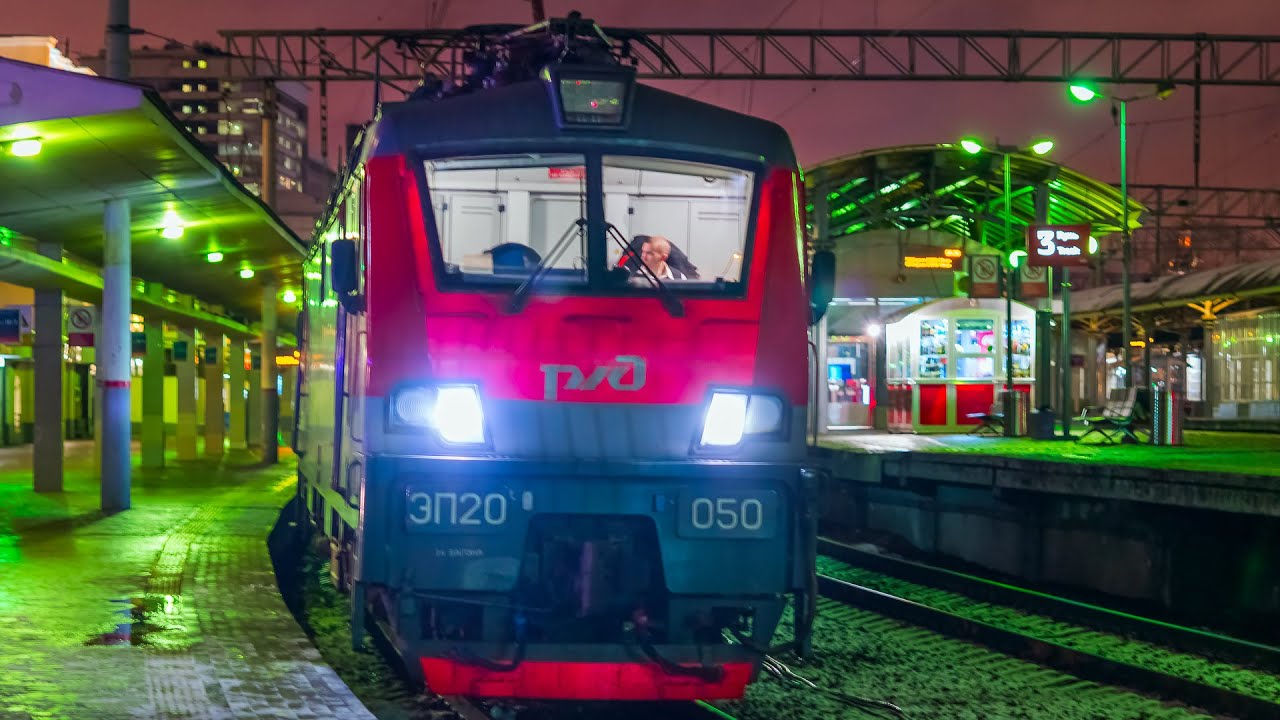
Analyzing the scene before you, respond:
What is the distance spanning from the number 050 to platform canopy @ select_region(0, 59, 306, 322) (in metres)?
7.22

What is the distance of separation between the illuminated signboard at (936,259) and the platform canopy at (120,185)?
11330 millimetres

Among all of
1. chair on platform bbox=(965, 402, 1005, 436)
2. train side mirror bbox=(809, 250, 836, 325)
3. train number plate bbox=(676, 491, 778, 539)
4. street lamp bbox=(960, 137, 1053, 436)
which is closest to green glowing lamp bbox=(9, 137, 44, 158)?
train side mirror bbox=(809, 250, 836, 325)

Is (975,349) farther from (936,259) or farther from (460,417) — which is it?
(460,417)

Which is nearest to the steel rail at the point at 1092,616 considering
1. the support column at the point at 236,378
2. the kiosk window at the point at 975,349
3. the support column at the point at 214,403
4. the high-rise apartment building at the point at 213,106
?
the kiosk window at the point at 975,349

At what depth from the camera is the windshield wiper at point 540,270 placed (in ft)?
21.3

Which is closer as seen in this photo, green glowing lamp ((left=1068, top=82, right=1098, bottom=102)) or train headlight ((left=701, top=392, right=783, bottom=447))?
train headlight ((left=701, top=392, right=783, bottom=447))

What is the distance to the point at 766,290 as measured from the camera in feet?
22.4

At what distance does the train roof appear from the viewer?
676 centimetres

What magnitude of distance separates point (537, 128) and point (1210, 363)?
86.8 ft

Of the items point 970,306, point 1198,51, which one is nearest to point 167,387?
point 970,306

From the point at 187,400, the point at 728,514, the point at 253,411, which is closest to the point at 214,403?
the point at 187,400

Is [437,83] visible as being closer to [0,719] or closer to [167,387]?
[0,719]

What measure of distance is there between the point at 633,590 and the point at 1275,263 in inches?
875

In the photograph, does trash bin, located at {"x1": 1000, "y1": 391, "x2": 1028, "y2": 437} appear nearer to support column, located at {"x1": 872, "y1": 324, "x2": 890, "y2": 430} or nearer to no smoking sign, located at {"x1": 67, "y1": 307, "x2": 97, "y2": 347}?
support column, located at {"x1": 872, "y1": 324, "x2": 890, "y2": 430}
